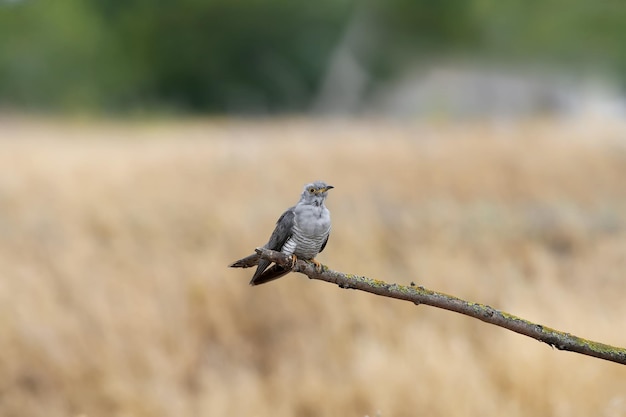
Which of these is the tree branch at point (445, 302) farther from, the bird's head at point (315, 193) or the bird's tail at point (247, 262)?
the bird's head at point (315, 193)

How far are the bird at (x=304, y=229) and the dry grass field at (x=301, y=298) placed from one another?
3.99 m

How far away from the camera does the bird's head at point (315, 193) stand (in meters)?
1.47

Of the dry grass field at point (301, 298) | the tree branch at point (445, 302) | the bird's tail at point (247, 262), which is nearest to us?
the bird's tail at point (247, 262)

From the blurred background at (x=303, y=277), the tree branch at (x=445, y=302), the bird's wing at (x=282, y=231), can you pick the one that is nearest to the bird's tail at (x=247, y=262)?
the tree branch at (x=445, y=302)

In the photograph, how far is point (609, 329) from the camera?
5.91m

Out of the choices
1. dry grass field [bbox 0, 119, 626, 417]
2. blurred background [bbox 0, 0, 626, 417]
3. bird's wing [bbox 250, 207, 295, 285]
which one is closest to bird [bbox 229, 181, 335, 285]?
bird's wing [bbox 250, 207, 295, 285]

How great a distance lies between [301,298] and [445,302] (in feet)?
19.5

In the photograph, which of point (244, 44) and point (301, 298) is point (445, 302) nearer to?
point (301, 298)

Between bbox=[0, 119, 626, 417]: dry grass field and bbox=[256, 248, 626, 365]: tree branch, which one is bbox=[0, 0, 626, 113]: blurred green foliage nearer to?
bbox=[0, 119, 626, 417]: dry grass field

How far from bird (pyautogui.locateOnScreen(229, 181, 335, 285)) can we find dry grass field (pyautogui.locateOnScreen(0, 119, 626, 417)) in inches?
157

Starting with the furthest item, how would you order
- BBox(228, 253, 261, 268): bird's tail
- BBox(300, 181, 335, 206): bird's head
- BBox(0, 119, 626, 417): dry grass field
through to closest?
BBox(0, 119, 626, 417): dry grass field, BBox(300, 181, 335, 206): bird's head, BBox(228, 253, 261, 268): bird's tail

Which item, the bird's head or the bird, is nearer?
the bird

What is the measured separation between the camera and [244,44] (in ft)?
108

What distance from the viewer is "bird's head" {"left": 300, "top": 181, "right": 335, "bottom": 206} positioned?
1469 millimetres
